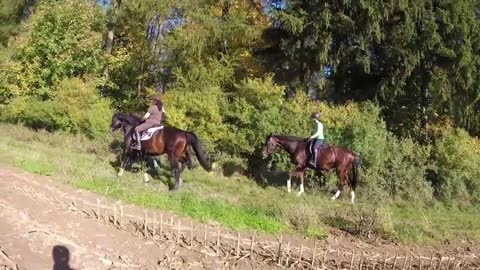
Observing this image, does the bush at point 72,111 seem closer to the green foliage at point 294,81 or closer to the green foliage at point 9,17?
the green foliage at point 294,81

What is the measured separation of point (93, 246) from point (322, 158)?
9.24 m

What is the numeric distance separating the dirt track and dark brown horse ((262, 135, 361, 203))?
5.58 meters

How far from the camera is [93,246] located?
805 cm

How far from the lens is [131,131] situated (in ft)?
47.5

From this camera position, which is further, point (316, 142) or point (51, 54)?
point (51, 54)

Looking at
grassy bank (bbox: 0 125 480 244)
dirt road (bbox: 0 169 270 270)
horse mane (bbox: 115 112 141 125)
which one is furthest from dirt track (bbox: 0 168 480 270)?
horse mane (bbox: 115 112 141 125)

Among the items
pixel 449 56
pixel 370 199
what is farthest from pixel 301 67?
pixel 370 199

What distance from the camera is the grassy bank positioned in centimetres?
1094

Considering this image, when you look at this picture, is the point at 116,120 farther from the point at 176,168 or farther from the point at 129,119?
the point at 176,168

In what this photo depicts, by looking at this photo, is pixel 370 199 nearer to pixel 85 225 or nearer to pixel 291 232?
pixel 291 232

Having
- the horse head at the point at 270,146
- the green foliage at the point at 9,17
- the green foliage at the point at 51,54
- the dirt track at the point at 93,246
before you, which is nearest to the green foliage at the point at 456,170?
the horse head at the point at 270,146

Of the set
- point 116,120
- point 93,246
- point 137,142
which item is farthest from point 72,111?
point 93,246

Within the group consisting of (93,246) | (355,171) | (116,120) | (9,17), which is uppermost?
(9,17)

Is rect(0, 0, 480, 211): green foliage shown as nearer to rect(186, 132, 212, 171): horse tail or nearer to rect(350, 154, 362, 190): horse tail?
rect(350, 154, 362, 190): horse tail
